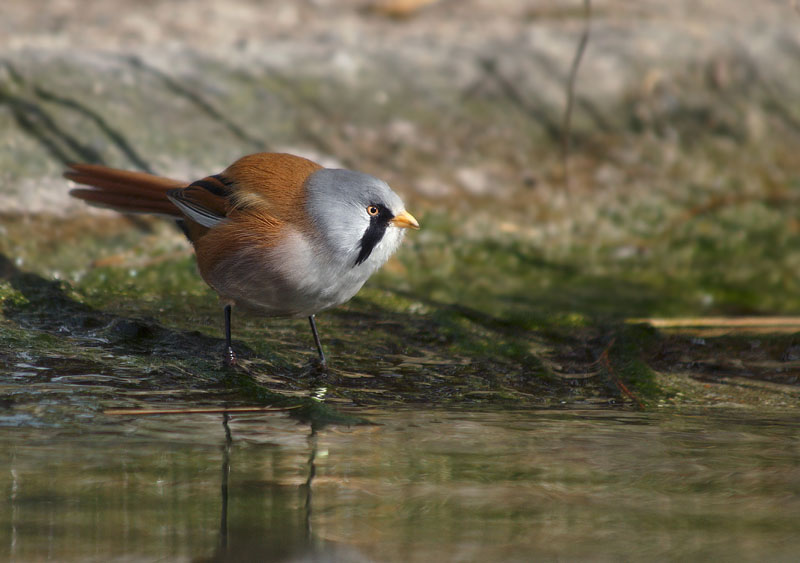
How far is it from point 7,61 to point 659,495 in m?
3.91

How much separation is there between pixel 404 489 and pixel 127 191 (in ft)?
7.14

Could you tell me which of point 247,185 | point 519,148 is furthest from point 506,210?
point 247,185

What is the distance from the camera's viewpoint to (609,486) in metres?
2.17

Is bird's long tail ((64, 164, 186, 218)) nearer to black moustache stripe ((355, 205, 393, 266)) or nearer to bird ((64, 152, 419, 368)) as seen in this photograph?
bird ((64, 152, 419, 368))

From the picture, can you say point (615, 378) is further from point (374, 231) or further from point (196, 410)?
point (196, 410)

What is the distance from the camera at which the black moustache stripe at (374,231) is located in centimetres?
324

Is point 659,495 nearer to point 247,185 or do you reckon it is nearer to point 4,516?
point 4,516

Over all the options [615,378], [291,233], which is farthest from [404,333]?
[615,378]

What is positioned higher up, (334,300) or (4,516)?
(334,300)

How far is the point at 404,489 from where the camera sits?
211cm

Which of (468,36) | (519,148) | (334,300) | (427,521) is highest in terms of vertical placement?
(468,36)

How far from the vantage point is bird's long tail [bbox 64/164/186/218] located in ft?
12.5

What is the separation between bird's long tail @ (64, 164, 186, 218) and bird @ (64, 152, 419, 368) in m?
0.29

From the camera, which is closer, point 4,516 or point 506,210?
point 4,516
